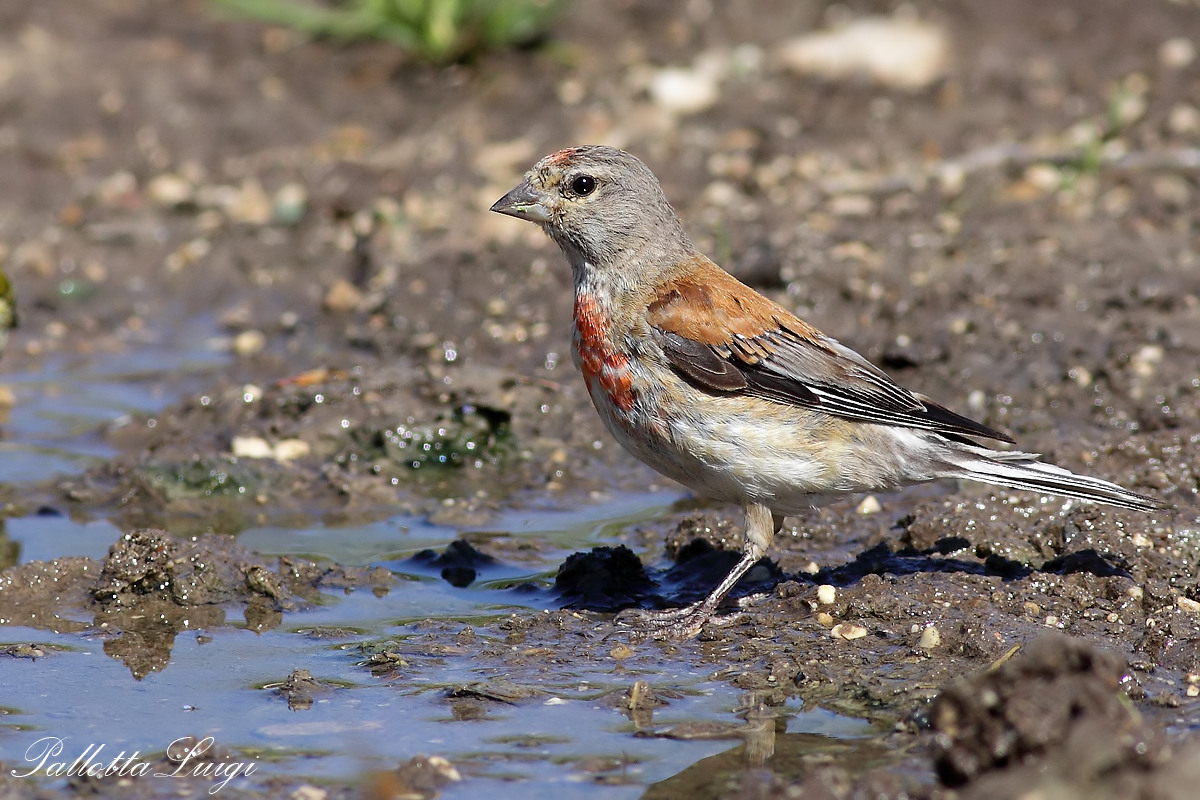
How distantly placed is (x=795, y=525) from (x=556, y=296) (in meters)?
2.70

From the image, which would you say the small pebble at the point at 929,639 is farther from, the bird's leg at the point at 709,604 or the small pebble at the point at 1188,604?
the small pebble at the point at 1188,604

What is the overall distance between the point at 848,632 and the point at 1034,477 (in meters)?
0.87

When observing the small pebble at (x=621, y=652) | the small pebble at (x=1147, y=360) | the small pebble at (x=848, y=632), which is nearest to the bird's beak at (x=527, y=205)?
the small pebble at (x=621, y=652)

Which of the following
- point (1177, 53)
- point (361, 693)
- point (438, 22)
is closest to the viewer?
point (361, 693)

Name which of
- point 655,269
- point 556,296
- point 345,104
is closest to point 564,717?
point 655,269

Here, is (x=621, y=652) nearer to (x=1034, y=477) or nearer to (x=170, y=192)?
(x=1034, y=477)

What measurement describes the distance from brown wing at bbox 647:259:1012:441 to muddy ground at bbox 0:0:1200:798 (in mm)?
633

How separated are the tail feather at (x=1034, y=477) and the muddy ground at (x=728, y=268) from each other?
27cm

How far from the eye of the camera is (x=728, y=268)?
8.24 m

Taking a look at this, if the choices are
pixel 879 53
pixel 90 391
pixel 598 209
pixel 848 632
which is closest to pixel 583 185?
pixel 598 209

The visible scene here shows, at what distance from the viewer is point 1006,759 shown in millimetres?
3326

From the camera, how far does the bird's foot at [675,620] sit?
5129 mm

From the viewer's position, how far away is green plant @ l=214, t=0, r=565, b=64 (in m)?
10.9

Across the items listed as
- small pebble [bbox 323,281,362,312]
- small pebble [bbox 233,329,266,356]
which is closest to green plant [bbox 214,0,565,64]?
small pebble [bbox 323,281,362,312]
